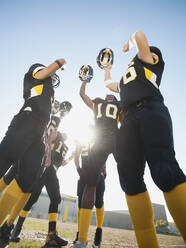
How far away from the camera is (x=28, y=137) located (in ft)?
7.39

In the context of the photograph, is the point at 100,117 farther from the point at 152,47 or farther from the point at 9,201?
the point at 9,201

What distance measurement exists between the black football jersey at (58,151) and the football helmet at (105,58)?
2.57m

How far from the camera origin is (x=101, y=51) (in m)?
3.41

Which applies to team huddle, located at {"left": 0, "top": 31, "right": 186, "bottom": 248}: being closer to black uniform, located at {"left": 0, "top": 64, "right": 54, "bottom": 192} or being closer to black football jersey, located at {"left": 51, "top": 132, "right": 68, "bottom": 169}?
black uniform, located at {"left": 0, "top": 64, "right": 54, "bottom": 192}

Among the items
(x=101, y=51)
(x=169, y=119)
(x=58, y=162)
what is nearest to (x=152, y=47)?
(x=169, y=119)

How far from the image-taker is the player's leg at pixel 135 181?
1.65 meters

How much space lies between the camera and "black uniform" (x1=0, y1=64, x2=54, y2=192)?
2.12 m

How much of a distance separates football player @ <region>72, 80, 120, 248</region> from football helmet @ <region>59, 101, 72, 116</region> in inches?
54.7

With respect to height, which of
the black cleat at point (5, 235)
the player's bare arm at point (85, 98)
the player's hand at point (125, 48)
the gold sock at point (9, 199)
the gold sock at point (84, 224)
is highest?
the player's bare arm at point (85, 98)

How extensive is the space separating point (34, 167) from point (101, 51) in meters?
2.41

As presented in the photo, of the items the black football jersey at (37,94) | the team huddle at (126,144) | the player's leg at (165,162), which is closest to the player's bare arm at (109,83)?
the team huddle at (126,144)

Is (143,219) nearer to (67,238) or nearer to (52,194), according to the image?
(52,194)

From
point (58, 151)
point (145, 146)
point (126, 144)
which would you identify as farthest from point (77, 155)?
point (145, 146)

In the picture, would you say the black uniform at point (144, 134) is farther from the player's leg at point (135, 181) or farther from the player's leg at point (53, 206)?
the player's leg at point (53, 206)
